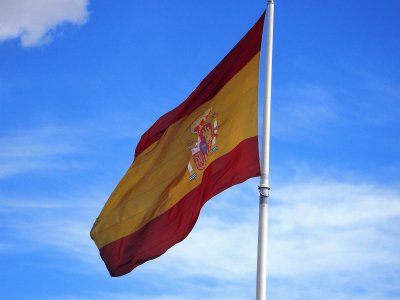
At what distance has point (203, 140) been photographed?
659 inches

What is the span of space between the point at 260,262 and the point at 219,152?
276 centimetres

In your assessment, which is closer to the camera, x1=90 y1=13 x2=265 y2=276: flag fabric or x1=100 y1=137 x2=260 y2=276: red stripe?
x1=100 y1=137 x2=260 y2=276: red stripe

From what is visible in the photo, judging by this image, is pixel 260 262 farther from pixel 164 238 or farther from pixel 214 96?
pixel 214 96

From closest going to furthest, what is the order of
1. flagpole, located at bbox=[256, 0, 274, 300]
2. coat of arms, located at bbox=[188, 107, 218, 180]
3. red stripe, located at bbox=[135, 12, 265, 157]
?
flagpole, located at bbox=[256, 0, 274, 300] → red stripe, located at bbox=[135, 12, 265, 157] → coat of arms, located at bbox=[188, 107, 218, 180]

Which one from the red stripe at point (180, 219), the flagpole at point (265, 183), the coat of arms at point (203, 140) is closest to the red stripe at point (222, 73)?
the flagpole at point (265, 183)

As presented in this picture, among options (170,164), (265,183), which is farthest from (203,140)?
(265,183)

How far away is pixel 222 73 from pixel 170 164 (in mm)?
2525

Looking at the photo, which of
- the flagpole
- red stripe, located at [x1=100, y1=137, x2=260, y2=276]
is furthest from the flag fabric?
the flagpole

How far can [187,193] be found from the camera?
53.8 ft

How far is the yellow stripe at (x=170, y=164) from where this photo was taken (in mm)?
15812

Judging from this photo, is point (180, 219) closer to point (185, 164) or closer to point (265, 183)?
point (185, 164)

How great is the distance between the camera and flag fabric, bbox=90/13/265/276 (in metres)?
15.6

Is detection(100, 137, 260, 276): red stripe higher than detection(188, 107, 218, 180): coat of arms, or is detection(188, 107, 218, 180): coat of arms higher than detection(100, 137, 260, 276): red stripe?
detection(188, 107, 218, 180): coat of arms

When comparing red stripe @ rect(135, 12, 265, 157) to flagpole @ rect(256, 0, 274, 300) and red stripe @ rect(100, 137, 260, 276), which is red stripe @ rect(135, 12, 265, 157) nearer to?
flagpole @ rect(256, 0, 274, 300)
